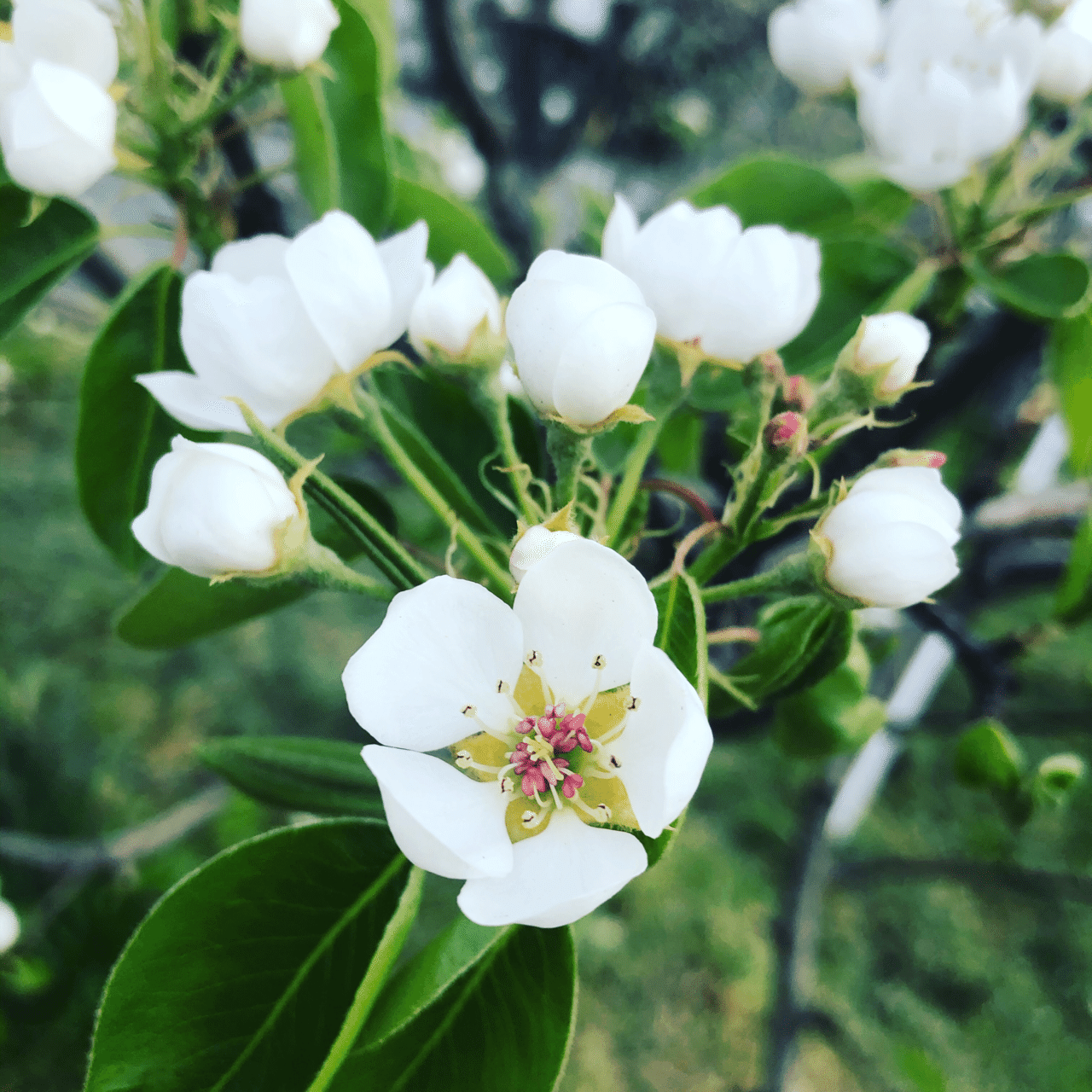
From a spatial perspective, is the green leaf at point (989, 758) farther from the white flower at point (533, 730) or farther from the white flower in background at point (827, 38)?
the white flower in background at point (827, 38)

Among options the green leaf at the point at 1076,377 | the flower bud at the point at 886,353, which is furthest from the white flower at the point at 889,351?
the green leaf at the point at 1076,377

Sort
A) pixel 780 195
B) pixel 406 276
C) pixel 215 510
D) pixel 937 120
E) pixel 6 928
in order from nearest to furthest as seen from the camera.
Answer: pixel 215 510, pixel 406 276, pixel 937 120, pixel 780 195, pixel 6 928

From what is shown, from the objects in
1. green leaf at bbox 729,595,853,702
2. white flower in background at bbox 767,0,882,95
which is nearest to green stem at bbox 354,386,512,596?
green leaf at bbox 729,595,853,702

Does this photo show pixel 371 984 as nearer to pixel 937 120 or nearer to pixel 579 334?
pixel 579 334

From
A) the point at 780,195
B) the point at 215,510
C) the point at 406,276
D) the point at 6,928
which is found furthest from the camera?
the point at 6,928

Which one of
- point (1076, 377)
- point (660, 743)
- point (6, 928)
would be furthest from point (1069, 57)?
point (6, 928)

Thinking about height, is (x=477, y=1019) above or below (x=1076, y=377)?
below

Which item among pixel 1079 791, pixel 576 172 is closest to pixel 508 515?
pixel 1079 791
